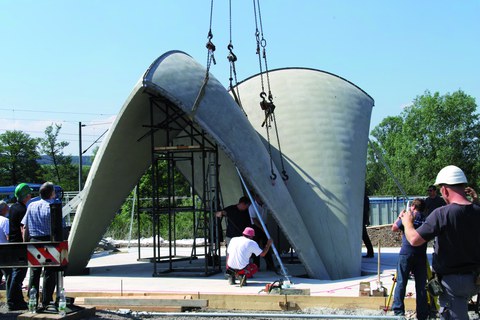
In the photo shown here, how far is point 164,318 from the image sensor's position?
317 inches

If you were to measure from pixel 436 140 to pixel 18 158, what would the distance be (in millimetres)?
42275

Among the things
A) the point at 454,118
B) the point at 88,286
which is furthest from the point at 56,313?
the point at 454,118

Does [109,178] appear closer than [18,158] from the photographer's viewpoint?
Yes

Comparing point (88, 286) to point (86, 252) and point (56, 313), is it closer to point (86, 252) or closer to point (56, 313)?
point (86, 252)

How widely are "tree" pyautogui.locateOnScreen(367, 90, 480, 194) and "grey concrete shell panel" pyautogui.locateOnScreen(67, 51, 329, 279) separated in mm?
41789

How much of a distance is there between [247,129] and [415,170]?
45157 millimetres

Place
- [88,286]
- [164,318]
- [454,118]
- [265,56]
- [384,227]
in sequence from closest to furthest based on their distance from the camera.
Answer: [164,318]
[88,286]
[265,56]
[384,227]
[454,118]

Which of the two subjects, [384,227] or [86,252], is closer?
A: [86,252]

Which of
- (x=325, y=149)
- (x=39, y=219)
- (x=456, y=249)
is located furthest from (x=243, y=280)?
(x=456, y=249)

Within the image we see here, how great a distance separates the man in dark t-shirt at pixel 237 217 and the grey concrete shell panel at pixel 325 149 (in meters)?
1.18

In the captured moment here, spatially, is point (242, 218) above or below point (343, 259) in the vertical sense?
above

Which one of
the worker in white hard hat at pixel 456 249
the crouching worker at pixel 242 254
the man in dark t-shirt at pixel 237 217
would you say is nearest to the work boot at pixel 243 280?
the crouching worker at pixel 242 254

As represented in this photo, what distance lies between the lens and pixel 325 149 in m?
12.7

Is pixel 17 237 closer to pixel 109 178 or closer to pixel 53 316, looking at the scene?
pixel 53 316
